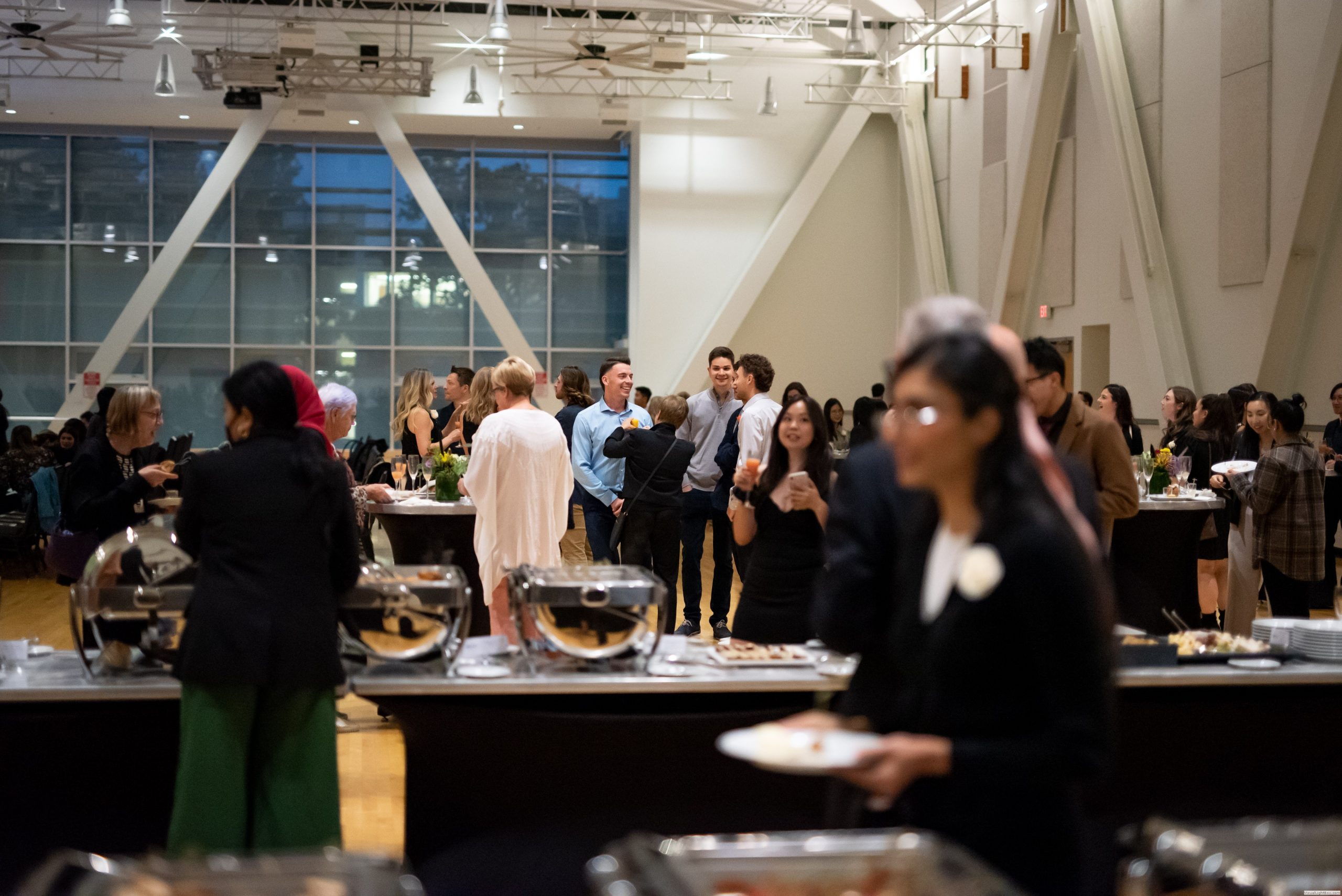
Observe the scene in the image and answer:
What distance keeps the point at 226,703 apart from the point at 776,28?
1338 cm

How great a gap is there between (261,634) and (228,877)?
1.20 metres

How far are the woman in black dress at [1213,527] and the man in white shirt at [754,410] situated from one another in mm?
2434

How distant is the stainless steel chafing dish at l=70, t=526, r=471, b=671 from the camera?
280cm

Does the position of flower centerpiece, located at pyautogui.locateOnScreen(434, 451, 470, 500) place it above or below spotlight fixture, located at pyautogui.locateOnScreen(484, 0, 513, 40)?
below

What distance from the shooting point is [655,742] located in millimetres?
2920

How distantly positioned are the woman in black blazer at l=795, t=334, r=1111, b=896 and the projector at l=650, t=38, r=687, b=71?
34.6 feet

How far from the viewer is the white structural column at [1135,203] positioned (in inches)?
420

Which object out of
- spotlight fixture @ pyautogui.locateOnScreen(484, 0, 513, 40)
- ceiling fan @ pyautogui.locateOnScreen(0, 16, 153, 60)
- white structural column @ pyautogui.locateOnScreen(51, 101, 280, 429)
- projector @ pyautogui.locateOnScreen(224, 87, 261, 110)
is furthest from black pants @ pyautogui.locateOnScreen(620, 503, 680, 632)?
white structural column @ pyautogui.locateOnScreen(51, 101, 280, 429)

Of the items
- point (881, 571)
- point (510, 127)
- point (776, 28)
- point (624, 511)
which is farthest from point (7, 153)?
point (881, 571)

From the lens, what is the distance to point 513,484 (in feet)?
16.6

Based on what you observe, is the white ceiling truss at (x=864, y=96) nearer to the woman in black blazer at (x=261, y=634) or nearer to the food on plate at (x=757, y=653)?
the food on plate at (x=757, y=653)

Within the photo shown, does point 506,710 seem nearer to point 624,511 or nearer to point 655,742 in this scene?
point 655,742

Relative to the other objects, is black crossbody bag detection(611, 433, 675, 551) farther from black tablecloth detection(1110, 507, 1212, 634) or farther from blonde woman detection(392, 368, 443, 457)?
black tablecloth detection(1110, 507, 1212, 634)

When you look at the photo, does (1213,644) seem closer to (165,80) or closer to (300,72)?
(300,72)
